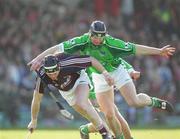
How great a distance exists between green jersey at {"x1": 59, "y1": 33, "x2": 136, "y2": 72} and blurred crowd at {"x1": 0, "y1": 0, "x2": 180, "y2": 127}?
817 cm

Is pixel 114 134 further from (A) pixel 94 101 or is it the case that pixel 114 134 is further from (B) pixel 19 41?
(B) pixel 19 41

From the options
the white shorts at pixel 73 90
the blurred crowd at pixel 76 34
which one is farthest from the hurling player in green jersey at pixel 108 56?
the blurred crowd at pixel 76 34

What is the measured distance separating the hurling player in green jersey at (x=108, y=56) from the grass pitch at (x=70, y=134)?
9.94 ft

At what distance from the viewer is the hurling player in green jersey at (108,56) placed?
13867 millimetres

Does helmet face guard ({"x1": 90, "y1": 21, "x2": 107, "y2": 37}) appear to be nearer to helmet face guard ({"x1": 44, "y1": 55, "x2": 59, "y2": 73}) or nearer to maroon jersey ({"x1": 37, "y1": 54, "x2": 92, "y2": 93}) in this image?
maroon jersey ({"x1": 37, "y1": 54, "x2": 92, "y2": 93})

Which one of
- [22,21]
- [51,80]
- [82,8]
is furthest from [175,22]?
[51,80]

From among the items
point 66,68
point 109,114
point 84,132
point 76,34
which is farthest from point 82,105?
point 76,34

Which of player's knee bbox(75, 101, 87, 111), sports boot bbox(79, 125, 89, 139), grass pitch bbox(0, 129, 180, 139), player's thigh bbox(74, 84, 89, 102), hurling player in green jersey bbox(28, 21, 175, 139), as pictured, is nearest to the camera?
player's knee bbox(75, 101, 87, 111)

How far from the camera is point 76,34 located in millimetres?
23984

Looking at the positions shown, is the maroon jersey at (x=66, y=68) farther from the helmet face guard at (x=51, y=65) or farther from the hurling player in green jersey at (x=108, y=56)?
the hurling player in green jersey at (x=108, y=56)

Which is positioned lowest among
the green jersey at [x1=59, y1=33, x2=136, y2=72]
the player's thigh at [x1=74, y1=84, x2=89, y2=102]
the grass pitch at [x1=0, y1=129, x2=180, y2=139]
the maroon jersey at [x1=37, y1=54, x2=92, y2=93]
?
the grass pitch at [x1=0, y1=129, x2=180, y2=139]

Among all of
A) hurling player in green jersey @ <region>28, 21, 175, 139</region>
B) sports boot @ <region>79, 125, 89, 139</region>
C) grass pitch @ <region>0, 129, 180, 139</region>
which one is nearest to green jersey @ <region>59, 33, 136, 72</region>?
hurling player in green jersey @ <region>28, 21, 175, 139</region>

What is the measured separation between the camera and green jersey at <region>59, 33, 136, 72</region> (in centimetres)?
1405

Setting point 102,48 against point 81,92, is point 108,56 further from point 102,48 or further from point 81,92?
point 81,92
